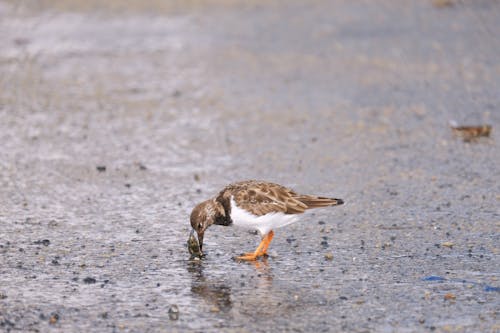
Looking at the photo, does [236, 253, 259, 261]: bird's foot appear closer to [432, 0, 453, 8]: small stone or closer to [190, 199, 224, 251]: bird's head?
[190, 199, 224, 251]: bird's head

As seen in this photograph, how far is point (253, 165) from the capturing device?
10891mm

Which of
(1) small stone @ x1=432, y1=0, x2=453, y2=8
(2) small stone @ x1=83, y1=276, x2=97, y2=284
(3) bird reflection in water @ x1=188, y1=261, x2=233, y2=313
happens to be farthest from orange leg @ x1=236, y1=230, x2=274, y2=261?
(1) small stone @ x1=432, y1=0, x2=453, y2=8

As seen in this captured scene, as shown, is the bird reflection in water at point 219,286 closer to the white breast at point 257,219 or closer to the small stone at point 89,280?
the white breast at point 257,219

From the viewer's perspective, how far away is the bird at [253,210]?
305 inches

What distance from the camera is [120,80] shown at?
52.3ft

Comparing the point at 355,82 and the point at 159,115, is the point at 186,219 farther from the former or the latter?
the point at 355,82

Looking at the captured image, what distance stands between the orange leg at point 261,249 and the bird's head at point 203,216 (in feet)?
1.24

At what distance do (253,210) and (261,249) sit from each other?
35 cm

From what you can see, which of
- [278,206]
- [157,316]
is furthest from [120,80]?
[157,316]

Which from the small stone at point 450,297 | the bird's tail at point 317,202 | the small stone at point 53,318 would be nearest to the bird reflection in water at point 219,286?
the bird's tail at point 317,202

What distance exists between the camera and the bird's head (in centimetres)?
774

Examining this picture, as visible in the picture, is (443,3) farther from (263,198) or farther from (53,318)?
(53,318)

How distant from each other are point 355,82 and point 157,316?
9.16 metres

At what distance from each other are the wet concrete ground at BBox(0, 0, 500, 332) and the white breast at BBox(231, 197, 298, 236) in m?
0.27
